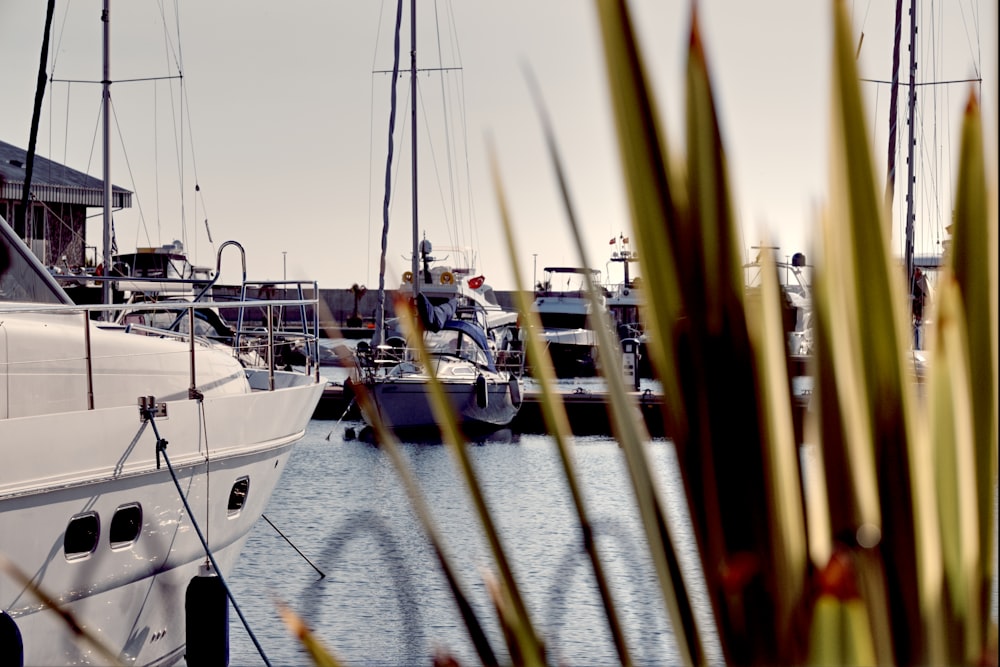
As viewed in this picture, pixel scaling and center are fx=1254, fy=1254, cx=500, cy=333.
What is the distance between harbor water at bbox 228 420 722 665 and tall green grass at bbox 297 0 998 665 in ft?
18.7

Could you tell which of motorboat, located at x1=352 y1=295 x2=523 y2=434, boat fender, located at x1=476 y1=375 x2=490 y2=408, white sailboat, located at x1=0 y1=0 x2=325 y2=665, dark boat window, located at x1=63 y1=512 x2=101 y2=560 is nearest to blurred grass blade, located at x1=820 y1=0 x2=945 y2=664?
white sailboat, located at x1=0 y1=0 x2=325 y2=665

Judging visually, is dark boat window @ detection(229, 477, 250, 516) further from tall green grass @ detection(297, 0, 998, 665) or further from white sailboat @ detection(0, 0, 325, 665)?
tall green grass @ detection(297, 0, 998, 665)

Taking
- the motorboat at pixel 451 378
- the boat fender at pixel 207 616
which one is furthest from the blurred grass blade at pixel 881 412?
the motorboat at pixel 451 378

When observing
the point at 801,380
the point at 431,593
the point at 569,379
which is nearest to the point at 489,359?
the point at 431,593

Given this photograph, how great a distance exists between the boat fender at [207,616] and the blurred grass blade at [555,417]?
748 centimetres

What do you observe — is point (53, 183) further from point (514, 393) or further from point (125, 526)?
point (125, 526)

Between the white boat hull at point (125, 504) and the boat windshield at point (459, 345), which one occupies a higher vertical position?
the boat windshield at point (459, 345)

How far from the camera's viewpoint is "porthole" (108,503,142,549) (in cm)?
780

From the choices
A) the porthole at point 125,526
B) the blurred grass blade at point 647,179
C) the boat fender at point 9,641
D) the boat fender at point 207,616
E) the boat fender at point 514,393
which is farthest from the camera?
the boat fender at point 514,393

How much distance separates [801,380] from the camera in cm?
83

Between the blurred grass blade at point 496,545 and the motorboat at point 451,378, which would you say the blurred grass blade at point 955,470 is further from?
the motorboat at point 451,378

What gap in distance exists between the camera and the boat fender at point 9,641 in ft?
21.7

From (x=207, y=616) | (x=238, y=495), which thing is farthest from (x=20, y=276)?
(x=207, y=616)

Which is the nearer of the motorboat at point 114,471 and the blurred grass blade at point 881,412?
the blurred grass blade at point 881,412
